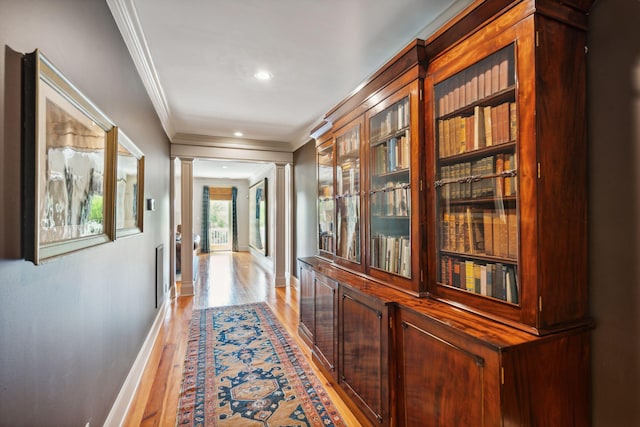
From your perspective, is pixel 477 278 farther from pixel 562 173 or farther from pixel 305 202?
pixel 305 202

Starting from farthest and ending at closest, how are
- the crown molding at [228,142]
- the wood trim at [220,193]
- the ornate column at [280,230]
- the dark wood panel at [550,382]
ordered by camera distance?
1. the wood trim at [220,193]
2. the ornate column at [280,230]
3. the crown molding at [228,142]
4. the dark wood panel at [550,382]

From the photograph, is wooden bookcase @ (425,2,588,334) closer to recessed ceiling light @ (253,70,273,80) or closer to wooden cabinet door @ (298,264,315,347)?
wooden cabinet door @ (298,264,315,347)

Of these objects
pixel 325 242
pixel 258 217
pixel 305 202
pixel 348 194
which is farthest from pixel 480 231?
pixel 258 217

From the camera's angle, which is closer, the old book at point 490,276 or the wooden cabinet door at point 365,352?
the old book at point 490,276

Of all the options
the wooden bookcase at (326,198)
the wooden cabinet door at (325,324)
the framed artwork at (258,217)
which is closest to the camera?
the wooden cabinet door at (325,324)

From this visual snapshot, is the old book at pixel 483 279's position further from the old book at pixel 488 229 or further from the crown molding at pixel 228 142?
the crown molding at pixel 228 142

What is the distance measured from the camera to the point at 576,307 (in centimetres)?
129

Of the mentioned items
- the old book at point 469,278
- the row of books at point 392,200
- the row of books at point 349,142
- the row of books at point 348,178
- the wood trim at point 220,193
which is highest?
the wood trim at point 220,193

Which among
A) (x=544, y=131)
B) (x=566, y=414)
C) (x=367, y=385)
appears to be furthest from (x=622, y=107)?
(x=367, y=385)

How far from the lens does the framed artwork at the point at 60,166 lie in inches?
37.0

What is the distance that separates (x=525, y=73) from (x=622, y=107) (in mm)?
397

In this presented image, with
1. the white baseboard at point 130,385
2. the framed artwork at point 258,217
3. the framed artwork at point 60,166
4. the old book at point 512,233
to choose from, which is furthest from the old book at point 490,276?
Answer: the framed artwork at point 258,217

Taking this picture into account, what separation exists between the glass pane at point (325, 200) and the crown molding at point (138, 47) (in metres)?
1.68

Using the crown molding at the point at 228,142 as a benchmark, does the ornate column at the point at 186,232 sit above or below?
below
